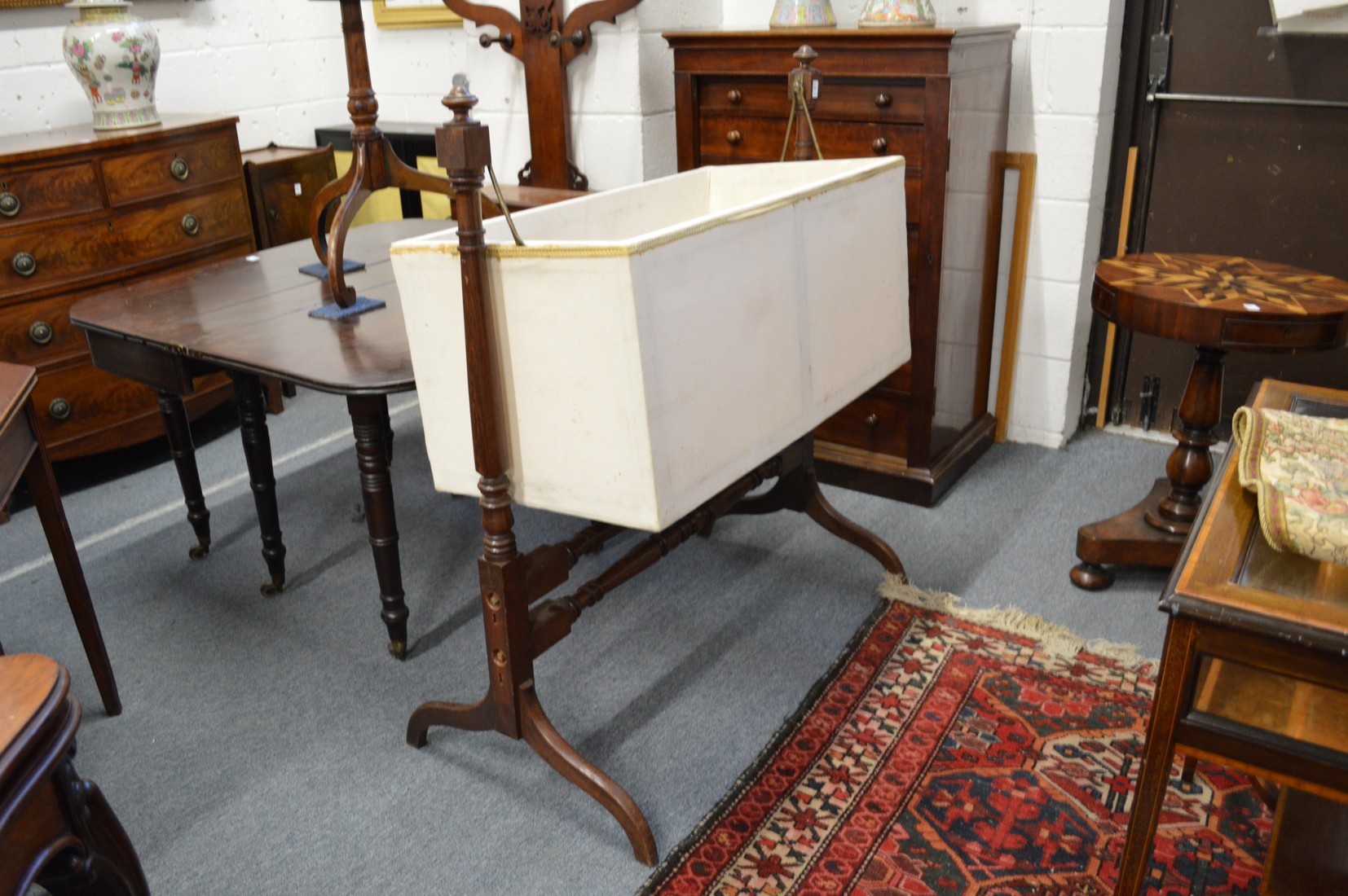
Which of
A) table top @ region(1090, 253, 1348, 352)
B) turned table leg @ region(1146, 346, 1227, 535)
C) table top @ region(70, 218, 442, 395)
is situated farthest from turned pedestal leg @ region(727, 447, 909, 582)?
table top @ region(70, 218, 442, 395)

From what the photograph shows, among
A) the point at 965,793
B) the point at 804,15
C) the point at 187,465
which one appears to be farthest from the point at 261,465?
the point at 804,15

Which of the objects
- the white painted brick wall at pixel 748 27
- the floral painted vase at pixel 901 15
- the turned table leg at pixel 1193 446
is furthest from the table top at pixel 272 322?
the turned table leg at pixel 1193 446

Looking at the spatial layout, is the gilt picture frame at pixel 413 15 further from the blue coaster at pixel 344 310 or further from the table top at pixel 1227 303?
the table top at pixel 1227 303

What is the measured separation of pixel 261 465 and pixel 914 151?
171cm

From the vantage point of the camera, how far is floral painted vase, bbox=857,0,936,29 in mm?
2652

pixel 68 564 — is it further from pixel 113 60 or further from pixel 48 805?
pixel 113 60

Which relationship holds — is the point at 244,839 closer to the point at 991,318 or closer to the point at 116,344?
the point at 116,344

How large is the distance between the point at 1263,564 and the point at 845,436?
1.64 m

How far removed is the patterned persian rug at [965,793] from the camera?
64.4 inches

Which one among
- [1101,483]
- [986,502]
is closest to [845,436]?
[986,502]

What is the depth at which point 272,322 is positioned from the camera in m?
2.18

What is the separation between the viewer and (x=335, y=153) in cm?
427

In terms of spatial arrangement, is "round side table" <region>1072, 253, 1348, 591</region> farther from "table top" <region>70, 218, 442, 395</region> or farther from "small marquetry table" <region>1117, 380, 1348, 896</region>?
"table top" <region>70, 218, 442, 395</region>

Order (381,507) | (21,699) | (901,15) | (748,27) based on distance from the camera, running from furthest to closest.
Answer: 1. (748,27)
2. (901,15)
3. (381,507)
4. (21,699)
